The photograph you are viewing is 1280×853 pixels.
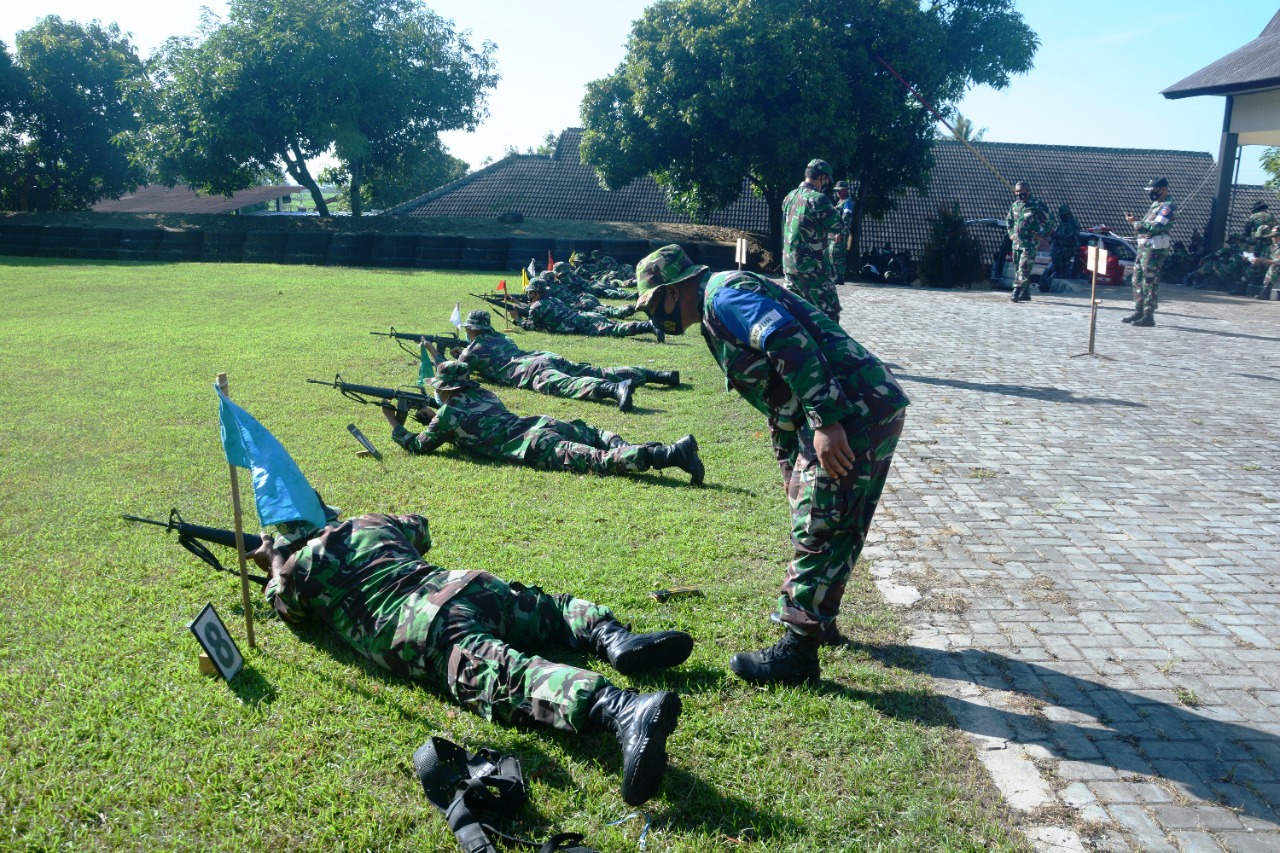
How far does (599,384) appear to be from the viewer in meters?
9.70

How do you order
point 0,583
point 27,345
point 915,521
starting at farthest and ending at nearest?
1. point 27,345
2. point 915,521
3. point 0,583

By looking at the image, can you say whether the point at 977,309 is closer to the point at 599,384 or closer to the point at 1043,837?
the point at 599,384

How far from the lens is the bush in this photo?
2325 cm

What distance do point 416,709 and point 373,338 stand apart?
34.3 feet

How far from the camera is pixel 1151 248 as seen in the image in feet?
49.9

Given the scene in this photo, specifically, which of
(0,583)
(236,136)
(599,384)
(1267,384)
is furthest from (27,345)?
(236,136)

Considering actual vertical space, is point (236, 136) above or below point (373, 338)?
above

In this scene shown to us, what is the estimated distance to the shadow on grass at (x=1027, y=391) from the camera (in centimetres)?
1001

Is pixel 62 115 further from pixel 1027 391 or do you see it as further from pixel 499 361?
pixel 1027 391

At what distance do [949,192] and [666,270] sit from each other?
116 ft

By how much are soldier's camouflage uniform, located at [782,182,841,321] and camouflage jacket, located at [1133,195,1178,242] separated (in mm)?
7188

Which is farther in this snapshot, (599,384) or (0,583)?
(599,384)

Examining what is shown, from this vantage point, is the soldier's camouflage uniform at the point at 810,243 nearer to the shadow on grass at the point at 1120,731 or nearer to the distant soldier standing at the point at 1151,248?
the shadow on grass at the point at 1120,731

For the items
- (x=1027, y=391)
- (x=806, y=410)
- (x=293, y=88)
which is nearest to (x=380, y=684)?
(x=806, y=410)
